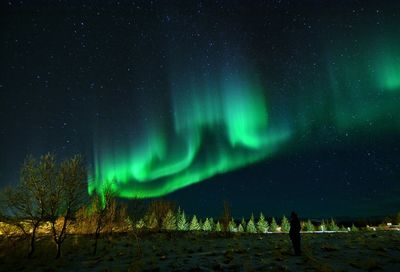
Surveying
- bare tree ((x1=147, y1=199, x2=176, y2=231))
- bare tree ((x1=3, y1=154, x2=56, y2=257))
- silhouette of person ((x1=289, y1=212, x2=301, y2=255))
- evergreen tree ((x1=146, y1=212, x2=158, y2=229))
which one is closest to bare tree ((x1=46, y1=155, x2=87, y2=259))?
bare tree ((x1=3, y1=154, x2=56, y2=257))

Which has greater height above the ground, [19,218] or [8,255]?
[19,218]

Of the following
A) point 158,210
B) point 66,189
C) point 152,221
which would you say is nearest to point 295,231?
point 66,189

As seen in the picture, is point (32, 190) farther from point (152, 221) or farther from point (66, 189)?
point (152, 221)

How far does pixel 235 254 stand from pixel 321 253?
16.7 feet

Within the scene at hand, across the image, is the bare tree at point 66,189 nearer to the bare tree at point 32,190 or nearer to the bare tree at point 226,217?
the bare tree at point 32,190

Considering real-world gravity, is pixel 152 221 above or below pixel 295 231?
above

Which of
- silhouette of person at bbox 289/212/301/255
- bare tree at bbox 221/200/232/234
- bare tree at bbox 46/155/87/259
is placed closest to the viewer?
silhouette of person at bbox 289/212/301/255

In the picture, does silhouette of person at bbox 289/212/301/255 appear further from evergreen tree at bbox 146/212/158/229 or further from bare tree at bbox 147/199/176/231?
evergreen tree at bbox 146/212/158/229

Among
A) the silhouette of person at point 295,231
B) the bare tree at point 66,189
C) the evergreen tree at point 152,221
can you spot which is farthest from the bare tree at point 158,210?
the silhouette of person at point 295,231

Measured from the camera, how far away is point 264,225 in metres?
94.2

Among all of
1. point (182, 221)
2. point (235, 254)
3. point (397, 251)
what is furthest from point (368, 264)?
point (182, 221)

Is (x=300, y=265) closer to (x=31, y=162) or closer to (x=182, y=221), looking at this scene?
(x=31, y=162)

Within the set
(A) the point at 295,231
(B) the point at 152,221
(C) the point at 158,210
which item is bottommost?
(A) the point at 295,231

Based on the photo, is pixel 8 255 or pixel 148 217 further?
pixel 148 217
